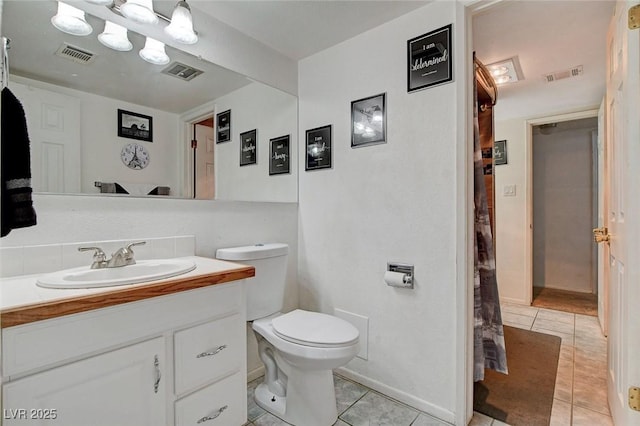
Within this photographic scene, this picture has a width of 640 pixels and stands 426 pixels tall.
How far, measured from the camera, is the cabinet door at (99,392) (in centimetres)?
85

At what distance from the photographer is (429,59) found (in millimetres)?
1611

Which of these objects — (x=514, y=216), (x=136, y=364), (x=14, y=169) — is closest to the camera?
(x=14, y=169)

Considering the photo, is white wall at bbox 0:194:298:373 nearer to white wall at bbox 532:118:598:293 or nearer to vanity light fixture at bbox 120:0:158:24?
vanity light fixture at bbox 120:0:158:24

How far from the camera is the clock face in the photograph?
1496 mm

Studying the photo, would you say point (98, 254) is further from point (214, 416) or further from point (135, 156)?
point (214, 416)

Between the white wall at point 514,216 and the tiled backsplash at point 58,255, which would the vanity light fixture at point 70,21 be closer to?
the tiled backsplash at point 58,255

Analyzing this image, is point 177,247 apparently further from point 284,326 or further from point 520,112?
point 520,112

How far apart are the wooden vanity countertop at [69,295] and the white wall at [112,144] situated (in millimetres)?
523

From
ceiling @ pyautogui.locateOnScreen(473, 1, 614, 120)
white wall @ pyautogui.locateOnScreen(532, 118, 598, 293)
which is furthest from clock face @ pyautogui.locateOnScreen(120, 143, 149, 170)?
white wall @ pyautogui.locateOnScreen(532, 118, 598, 293)

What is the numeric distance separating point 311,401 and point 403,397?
55 centimetres

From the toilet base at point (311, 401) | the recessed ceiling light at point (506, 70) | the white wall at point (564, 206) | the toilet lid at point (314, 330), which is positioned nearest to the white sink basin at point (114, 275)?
the toilet lid at point (314, 330)

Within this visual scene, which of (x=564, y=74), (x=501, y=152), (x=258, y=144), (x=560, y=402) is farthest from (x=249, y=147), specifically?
(x=501, y=152)

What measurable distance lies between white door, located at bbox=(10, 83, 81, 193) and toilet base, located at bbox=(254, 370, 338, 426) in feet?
4.47

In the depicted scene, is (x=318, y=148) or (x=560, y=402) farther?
(x=318, y=148)
